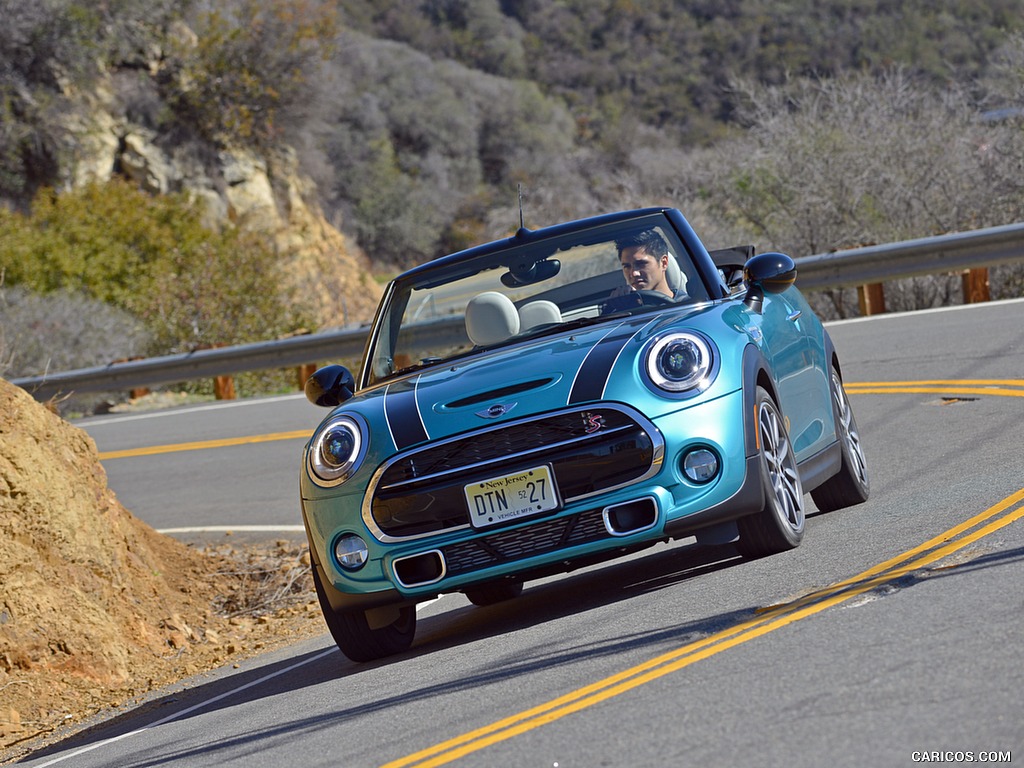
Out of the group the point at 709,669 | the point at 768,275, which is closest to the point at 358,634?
the point at 709,669

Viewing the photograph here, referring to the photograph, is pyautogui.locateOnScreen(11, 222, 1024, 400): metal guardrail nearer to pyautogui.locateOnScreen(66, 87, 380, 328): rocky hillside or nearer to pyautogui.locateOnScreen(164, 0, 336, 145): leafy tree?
pyautogui.locateOnScreen(66, 87, 380, 328): rocky hillside

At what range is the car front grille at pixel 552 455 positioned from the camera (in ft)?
19.2

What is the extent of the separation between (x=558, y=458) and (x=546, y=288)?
1.65m

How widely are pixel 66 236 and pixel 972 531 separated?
26.5 metres

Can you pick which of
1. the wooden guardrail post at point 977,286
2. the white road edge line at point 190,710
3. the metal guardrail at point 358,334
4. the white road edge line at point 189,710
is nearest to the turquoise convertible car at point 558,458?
the white road edge line at point 189,710

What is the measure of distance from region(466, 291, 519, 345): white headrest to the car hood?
0.58 m

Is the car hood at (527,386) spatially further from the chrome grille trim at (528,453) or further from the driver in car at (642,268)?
the driver in car at (642,268)

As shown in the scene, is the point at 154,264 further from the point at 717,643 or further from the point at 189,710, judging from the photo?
the point at 717,643

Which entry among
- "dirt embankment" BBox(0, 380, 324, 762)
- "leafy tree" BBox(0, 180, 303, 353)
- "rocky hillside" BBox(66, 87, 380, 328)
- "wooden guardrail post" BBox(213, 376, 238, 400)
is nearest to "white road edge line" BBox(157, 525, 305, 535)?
"dirt embankment" BBox(0, 380, 324, 762)

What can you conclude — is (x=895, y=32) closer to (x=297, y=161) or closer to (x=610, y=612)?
(x=297, y=161)

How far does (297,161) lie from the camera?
39.4 meters

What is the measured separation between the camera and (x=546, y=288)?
7324 mm

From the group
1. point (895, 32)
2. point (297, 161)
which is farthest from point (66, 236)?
point (895, 32)

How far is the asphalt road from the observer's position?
3965 mm
